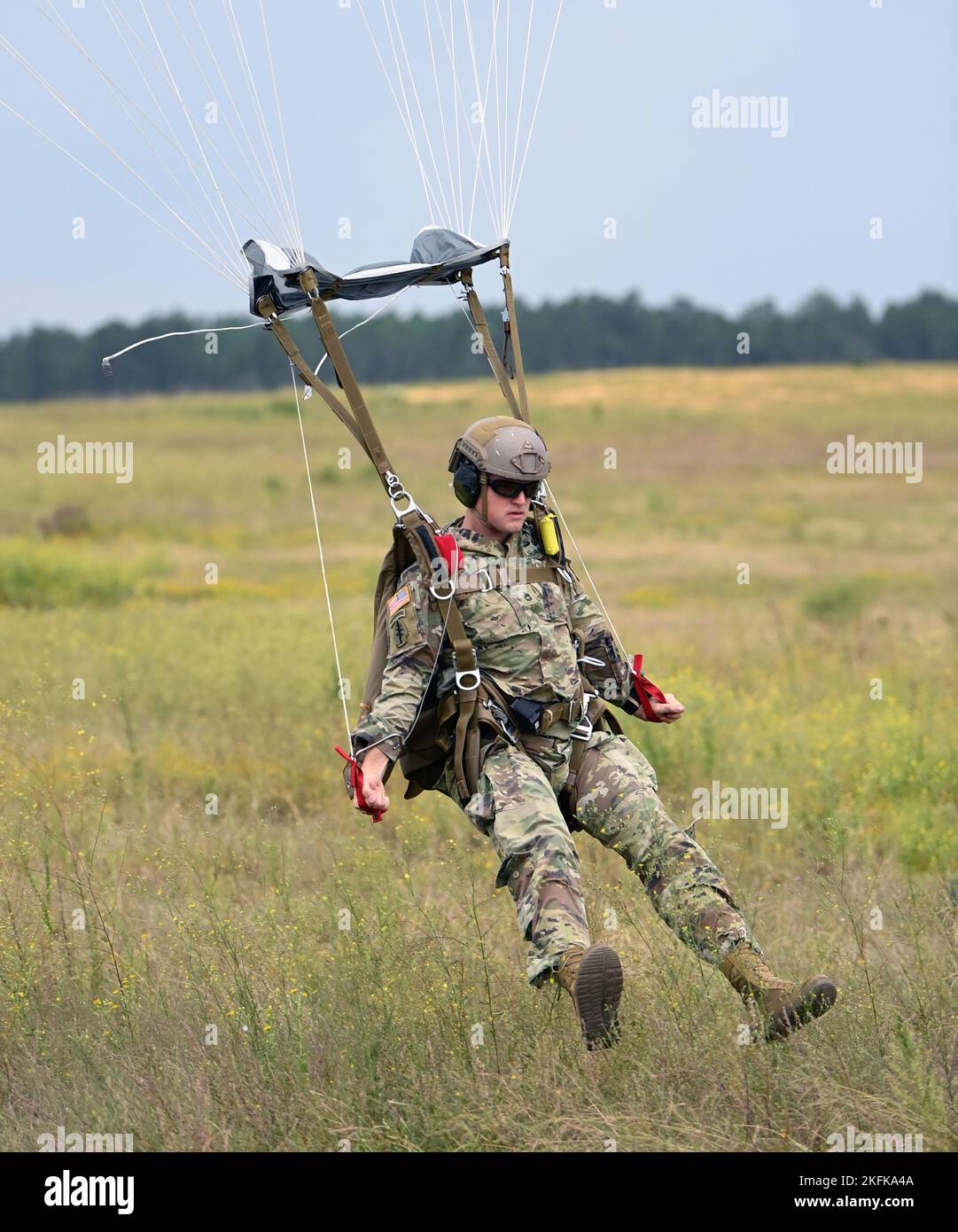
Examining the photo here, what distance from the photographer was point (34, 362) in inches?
3625

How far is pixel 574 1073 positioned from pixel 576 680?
4.93 feet

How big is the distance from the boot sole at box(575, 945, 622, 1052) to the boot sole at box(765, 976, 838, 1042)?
0.53 m

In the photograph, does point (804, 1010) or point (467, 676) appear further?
point (467, 676)

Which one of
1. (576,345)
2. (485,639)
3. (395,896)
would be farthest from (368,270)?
(576,345)

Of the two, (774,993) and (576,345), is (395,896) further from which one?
(576,345)

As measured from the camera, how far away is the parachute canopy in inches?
210

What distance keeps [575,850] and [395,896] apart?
1.81m

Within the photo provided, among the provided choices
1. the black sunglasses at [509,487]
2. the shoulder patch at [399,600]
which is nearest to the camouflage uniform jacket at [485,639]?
the shoulder patch at [399,600]

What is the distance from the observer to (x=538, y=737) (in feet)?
17.7

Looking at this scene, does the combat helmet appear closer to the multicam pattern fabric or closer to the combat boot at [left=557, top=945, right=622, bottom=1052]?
the multicam pattern fabric

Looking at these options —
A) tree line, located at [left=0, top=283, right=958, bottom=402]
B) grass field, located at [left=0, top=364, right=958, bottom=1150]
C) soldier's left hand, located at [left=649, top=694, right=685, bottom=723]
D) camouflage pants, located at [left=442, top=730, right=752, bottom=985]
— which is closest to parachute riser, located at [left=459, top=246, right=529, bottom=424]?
soldier's left hand, located at [left=649, top=694, right=685, bottom=723]

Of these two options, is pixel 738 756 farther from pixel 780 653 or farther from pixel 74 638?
pixel 74 638

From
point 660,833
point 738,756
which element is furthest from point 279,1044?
point 738,756

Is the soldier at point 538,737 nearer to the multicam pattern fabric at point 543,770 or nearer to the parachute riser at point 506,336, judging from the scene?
the multicam pattern fabric at point 543,770
